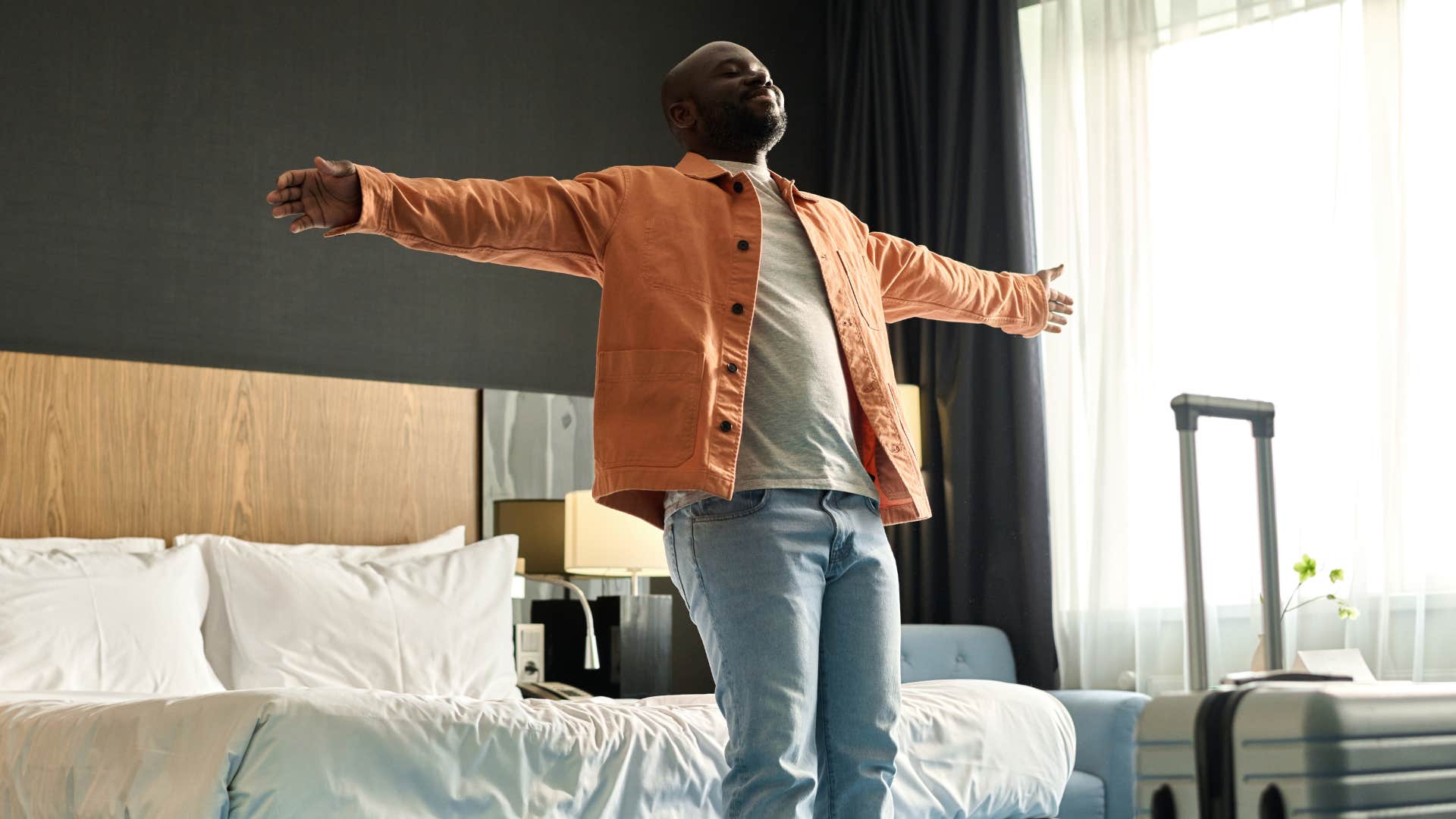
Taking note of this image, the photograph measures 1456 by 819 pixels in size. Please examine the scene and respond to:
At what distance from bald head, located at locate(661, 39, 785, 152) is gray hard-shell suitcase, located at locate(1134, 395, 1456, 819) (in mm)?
1465

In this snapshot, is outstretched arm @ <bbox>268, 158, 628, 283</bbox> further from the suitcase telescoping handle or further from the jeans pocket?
the suitcase telescoping handle

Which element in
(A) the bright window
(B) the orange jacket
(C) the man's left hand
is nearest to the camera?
(B) the orange jacket

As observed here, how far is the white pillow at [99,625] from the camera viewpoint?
2.93 metres

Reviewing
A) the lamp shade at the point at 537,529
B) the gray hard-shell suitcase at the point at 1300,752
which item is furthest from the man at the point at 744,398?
the lamp shade at the point at 537,529

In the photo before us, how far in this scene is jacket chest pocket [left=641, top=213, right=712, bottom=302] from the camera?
175cm

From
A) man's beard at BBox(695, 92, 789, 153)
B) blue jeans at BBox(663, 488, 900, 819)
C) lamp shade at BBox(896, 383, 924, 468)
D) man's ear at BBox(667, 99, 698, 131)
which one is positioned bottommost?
blue jeans at BBox(663, 488, 900, 819)

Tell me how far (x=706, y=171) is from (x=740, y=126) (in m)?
0.09

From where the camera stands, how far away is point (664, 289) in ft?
5.75

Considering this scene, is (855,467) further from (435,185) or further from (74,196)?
(74,196)

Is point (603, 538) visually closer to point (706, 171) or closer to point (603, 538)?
point (603, 538)

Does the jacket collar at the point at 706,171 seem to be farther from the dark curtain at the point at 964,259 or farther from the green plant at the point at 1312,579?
the dark curtain at the point at 964,259

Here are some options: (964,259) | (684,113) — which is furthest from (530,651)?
(684,113)

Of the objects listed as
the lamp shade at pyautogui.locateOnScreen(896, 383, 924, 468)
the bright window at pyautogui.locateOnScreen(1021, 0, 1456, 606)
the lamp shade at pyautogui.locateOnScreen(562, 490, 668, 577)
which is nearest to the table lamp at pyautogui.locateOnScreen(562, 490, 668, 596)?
the lamp shade at pyautogui.locateOnScreen(562, 490, 668, 577)

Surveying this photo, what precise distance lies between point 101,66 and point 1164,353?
3236 mm
